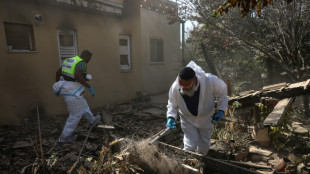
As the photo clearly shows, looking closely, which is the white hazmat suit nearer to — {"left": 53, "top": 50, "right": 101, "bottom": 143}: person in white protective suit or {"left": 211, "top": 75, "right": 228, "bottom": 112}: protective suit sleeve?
{"left": 53, "top": 50, "right": 101, "bottom": 143}: person in white protective suit

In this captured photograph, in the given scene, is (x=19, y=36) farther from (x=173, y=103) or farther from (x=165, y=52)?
(x=165, y=52)

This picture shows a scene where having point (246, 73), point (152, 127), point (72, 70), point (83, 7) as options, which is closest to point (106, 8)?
point (83, 7)

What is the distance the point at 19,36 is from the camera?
632cm

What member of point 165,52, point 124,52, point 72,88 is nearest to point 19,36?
point 72,88

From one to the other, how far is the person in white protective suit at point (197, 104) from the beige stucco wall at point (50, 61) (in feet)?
16.1

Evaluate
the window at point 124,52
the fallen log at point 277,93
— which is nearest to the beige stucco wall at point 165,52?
the window at point 124,52

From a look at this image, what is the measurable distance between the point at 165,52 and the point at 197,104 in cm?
968

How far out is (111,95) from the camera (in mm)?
9203

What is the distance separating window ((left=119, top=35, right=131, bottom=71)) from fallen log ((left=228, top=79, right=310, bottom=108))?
5.99 meters

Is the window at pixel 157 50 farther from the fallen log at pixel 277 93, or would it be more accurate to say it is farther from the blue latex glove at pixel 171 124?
the blue latex glove at pixel 171 124

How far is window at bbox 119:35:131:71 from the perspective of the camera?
32.3 feet

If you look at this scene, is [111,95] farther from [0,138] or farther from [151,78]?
[0,138]

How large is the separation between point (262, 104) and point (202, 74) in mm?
2360

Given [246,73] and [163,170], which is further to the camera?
[246,73]
